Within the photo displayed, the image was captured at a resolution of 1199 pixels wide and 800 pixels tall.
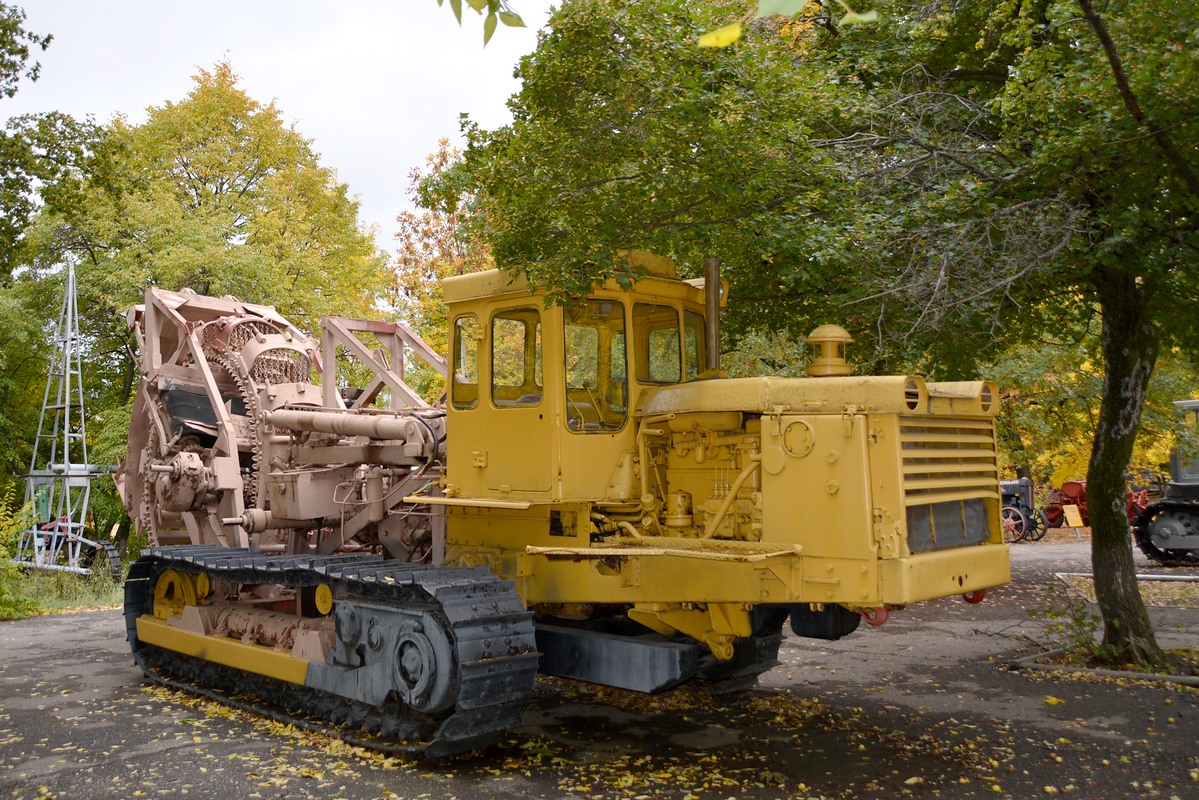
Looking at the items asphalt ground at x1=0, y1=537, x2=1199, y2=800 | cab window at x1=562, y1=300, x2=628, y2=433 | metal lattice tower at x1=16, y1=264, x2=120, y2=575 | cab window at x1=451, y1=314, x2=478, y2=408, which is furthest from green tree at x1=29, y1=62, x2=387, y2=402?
cab window at x1=562, y1=300, x2=628, y2=433

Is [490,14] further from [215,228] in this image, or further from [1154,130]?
[215,228]

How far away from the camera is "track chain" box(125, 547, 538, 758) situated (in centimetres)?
630

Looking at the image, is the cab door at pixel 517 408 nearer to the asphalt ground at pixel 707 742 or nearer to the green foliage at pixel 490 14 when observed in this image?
the asphalt ground at pixel 707 742

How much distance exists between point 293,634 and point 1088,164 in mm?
7015

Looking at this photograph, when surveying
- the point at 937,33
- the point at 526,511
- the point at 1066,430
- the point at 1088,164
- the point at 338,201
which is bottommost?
the point at 526,511

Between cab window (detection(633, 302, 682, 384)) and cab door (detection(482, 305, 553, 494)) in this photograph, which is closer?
cab door (detection(482, 305, 553, 494))

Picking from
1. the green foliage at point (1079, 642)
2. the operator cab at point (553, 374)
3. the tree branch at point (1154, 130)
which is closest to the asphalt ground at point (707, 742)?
the green foliage at point (1079, 642)

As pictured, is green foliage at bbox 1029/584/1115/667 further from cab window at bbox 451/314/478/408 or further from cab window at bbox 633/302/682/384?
cab window at bbox 451/314/478/408

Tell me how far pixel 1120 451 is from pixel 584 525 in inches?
202

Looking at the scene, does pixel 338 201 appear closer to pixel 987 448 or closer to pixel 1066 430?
pixel 1066 430

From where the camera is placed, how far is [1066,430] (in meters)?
18.0

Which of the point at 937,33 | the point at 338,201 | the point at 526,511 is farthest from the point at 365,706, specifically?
the point at 338,201

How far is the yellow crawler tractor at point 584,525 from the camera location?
6094mm

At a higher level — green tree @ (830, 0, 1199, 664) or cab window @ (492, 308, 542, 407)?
green tree @ (830, 0, 1199, 664)
